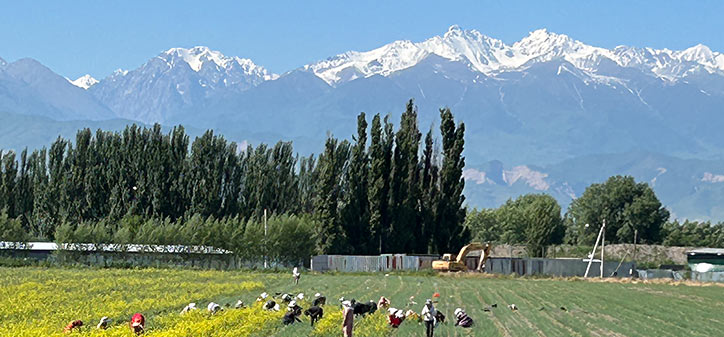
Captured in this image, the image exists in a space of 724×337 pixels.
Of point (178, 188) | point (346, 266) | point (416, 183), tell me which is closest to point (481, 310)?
point (346, 266)

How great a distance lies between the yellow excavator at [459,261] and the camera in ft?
265

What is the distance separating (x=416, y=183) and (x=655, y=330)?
53.6 m

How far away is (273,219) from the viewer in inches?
3743

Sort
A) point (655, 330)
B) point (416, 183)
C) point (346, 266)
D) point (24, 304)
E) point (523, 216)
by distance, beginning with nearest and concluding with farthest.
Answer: point (655, 330) < point (24, 304) < point (346, 266) < point (416, 183) < point (523, 216)

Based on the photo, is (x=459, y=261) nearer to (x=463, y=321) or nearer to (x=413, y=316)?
(x=413, y=316)

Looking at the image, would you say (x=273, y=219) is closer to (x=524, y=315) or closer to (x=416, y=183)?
(x=416, y=183)

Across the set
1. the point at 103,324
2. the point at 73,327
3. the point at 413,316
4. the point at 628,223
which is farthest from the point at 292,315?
the point at 628,223

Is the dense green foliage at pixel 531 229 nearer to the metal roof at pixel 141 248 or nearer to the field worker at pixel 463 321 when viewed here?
the metal roof at pixel 141 248

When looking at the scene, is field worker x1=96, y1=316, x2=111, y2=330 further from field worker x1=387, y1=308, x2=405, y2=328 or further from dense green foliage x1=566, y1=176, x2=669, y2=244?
dense green foliage x1=566, y1=176, x2=669, y2=244

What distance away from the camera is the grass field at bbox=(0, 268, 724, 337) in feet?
115

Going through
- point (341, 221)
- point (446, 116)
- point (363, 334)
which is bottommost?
point (363, 334)

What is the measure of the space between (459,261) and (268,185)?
30.9 m

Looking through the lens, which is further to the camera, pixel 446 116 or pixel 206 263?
pixel 446 116

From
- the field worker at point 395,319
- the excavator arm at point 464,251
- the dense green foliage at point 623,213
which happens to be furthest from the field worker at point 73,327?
the dense green foliage at point 623,213
